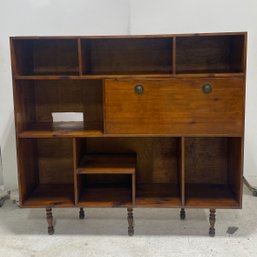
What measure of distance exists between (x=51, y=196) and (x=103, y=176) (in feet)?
→ 1.23

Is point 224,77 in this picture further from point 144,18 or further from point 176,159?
point 144,18

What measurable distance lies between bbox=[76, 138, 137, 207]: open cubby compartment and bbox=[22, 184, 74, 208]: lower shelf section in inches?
3.3

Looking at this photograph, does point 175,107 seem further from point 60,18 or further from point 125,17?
point 60,18

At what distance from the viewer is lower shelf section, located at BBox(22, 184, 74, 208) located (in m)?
2.04

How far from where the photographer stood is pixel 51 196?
215 cm

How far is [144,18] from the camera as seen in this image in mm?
2580

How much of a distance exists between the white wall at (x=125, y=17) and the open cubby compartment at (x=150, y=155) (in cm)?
87

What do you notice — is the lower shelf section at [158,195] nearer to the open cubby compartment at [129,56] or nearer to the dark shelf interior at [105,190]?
the dark shelf interior at [105,190]

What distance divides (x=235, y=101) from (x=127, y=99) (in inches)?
23.0

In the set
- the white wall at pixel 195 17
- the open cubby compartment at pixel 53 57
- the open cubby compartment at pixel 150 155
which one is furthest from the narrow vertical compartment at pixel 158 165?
the white wall at pixel 195 17

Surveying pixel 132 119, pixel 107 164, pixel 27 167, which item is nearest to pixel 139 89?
pixel 132 119

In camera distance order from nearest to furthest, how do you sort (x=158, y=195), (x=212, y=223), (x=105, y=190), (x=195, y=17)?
(x=212, y=223) < (x=158, y=195) < (x=105, y=190) < (x=195, y=17)

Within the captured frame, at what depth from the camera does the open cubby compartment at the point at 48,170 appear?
2133mm

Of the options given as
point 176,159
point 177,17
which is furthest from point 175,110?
point 177,17
